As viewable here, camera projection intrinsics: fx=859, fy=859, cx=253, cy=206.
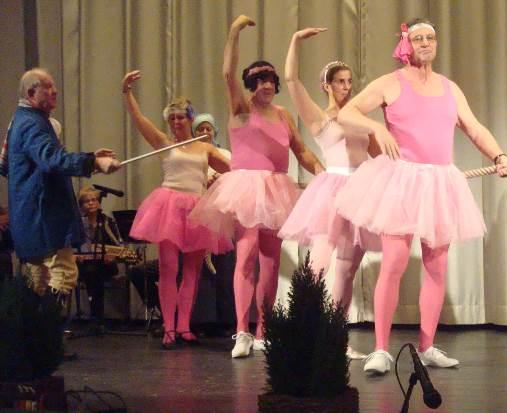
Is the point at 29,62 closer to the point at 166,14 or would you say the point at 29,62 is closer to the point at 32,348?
the point at 166,14

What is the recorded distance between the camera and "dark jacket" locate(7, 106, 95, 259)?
405 cm

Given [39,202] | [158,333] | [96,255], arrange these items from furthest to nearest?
1. [96,255]
2. [158,333]
3. [39,202]

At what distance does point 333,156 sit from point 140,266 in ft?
6.82

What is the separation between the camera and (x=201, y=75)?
6.54 metres

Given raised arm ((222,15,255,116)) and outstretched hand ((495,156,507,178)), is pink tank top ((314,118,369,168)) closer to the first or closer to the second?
raised arm ((222,15,255,116))

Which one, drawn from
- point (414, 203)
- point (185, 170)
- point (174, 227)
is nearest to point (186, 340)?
point (174, 227)

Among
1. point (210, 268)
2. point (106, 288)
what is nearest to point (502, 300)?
point (210, 268)

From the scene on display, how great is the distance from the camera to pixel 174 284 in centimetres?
512

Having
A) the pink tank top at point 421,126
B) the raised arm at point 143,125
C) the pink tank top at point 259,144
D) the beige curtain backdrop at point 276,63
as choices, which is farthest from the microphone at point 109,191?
the pink tank top at point 421,126

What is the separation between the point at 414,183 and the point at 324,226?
0.60 meters

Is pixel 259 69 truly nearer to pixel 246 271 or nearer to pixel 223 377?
pixel 246 271

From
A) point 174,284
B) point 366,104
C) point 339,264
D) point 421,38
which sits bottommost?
point 174,284

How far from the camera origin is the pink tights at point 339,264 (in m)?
4.29

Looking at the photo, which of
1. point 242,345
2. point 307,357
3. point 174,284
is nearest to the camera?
point 307,357
